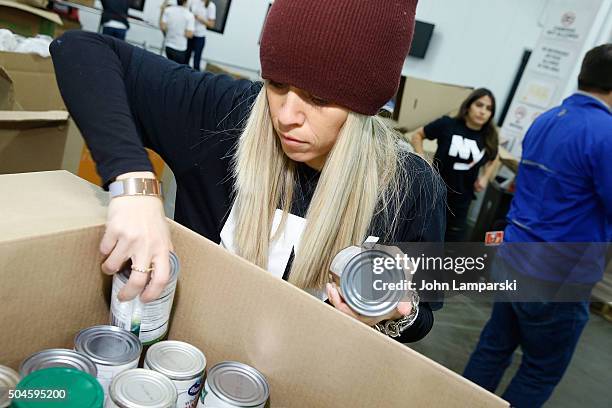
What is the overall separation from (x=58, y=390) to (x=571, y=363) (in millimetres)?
3505

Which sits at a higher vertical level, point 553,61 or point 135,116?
point 553,61

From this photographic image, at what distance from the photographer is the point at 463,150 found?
3.59 m

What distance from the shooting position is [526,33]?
5719 mm

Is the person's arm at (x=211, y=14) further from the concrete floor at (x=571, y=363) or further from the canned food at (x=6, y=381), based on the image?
the canned food at (x=6, y=381)

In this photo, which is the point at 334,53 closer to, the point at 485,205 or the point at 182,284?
the point at 182,284

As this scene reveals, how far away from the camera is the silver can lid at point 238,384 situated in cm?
73

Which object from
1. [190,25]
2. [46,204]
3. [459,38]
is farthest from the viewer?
[459,38]

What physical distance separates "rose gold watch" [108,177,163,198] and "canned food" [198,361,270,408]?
0.97 feet

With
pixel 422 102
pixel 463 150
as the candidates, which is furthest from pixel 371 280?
pixel 422 102

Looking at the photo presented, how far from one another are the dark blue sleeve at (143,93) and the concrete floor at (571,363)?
224 centimetres

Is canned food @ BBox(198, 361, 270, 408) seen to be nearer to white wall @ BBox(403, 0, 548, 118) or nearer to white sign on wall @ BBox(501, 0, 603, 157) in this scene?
white sign on wall @ BBox(501, 0, 603, 157)

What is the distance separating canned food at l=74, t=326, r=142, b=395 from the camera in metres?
0.72

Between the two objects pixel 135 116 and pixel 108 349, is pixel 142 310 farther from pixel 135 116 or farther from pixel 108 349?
pixel 135 116

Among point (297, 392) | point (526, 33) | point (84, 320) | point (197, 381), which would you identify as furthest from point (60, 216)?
point (526, 33)
